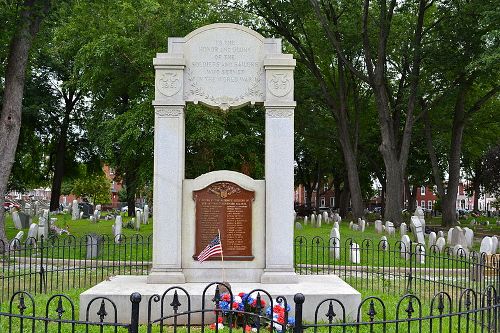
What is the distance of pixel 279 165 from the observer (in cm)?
998

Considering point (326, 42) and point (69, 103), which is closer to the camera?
point (326, 42)

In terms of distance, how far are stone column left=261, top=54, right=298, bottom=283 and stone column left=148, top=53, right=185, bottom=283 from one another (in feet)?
5.14

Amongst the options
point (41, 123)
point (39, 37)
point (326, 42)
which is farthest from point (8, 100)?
point (41, 123)

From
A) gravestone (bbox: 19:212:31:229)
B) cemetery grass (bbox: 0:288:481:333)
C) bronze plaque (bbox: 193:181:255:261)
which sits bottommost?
cemetery grass (bbox: 0:288:481:333)

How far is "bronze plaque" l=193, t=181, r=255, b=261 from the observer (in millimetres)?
9812

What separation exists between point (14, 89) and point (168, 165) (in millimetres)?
10205

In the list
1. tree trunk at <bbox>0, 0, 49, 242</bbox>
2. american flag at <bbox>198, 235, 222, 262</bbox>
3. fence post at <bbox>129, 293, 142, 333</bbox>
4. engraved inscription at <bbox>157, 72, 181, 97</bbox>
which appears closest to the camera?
fence post at <bbox>129, 293, 142, 333</bbox>

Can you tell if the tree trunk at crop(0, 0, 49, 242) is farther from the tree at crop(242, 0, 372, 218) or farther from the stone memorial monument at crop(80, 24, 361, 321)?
the tree at crop(242, 0, 372, 218)

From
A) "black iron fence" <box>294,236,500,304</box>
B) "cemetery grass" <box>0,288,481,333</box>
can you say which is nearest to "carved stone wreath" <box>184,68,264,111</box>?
"cemetery grass" <box>0,288,481,333</box>

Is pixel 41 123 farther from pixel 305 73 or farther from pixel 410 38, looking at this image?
pixel 410 38

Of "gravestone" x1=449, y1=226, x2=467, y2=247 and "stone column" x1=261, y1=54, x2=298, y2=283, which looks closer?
"stone column" x1=261, y1=54, x2=298, y2=283

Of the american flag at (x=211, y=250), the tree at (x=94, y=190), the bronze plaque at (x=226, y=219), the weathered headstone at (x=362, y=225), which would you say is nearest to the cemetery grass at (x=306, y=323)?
the american flag at (x=211, y=250)

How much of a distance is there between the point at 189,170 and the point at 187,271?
16608 mm

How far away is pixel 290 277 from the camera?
970cm
